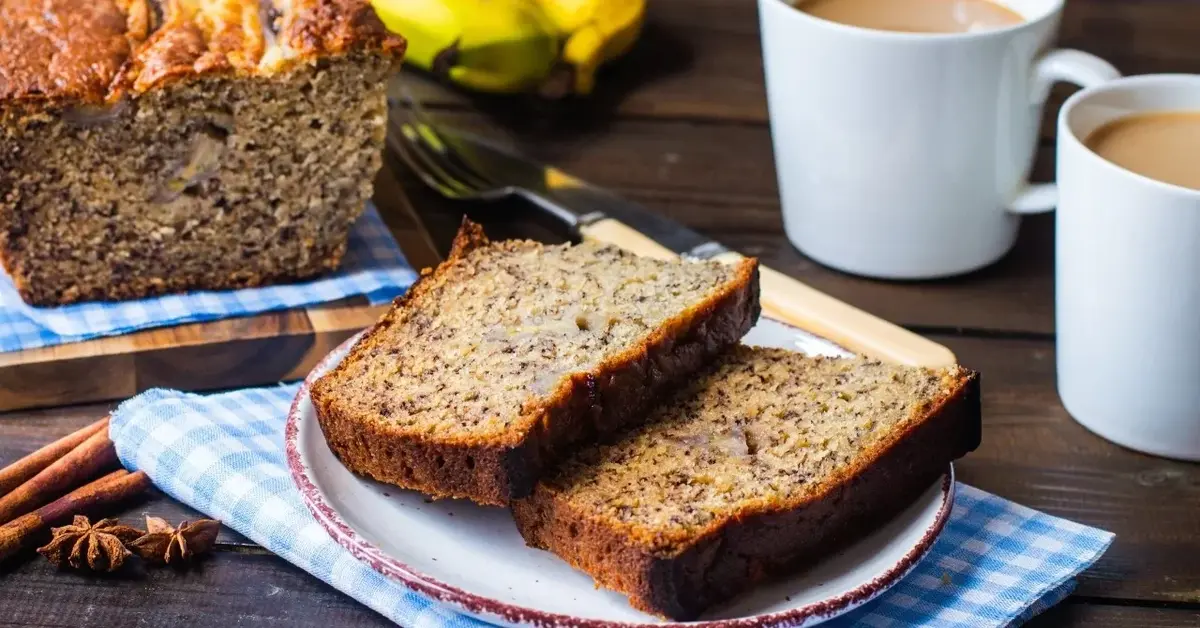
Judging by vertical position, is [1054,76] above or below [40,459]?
above

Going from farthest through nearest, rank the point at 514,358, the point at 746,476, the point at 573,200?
the point at 573,200, the point at 514,358, the point at 746,476

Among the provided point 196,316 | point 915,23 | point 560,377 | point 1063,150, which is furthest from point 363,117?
point 1063,150

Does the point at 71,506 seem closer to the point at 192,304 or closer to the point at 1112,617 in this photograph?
the point at 192,304

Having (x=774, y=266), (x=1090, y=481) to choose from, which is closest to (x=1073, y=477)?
(x=1090, y=481)

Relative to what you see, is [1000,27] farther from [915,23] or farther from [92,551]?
[92,551]

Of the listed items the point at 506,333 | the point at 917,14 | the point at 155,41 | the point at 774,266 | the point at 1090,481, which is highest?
the point at 155,41

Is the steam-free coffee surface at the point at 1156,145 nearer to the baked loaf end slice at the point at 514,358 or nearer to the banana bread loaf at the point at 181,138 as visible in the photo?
the baked loaf end slice at the point at 514,358

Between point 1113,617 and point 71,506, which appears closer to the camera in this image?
point 1113,617

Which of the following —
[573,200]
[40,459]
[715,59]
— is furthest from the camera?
[715,59]
